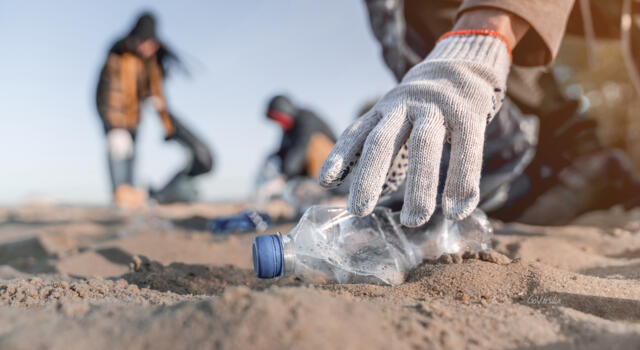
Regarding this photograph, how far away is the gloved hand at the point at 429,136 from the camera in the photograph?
122 cm

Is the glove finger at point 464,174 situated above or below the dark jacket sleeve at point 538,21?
below

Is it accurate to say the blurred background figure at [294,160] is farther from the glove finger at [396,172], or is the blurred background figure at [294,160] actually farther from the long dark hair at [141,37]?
the glove finger at [396,172]

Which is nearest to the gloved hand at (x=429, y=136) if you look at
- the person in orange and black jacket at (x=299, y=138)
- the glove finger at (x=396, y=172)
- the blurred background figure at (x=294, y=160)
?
the glove finger at (x=396, y=172)

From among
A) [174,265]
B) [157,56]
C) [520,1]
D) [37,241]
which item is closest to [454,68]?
[520,1]

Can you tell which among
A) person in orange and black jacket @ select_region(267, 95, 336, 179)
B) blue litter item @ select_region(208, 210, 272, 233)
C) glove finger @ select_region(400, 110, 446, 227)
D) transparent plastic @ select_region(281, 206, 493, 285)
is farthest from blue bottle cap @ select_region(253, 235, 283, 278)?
person in orange and black jacket @ select_region(267, 95, 336, 179)

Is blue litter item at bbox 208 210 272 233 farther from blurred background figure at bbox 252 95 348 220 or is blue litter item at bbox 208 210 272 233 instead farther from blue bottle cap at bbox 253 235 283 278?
blue bottle cap at bbox 253 235 283 278

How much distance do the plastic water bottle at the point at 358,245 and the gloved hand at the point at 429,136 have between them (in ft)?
0.80

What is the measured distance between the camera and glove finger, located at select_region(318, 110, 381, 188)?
1285mm

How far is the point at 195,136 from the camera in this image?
5980 mm

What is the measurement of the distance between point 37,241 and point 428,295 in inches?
124

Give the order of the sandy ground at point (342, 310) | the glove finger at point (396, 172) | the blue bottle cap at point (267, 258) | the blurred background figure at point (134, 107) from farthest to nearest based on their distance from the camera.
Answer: the blurred background figure at point (134, 107) → the glove finger at point (396, 172) → the blue bottle cap at point (267, 258) → the sandy ground at point (342, 310)

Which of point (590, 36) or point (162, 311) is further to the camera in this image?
point (590, 36)

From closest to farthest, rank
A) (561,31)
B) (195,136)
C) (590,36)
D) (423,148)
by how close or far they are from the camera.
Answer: (423,148), (561,31), (590,36), (195,136)

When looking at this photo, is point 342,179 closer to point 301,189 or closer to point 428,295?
point 428,295
